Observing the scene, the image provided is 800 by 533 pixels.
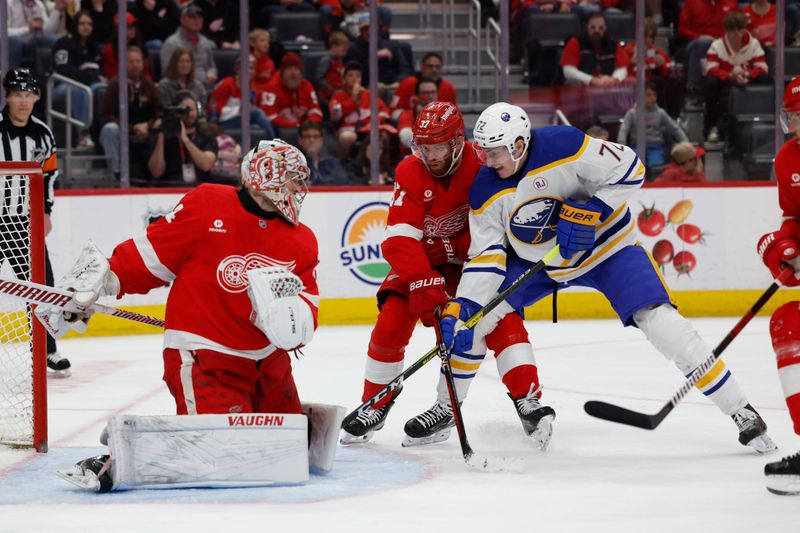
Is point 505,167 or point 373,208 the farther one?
point 373,208

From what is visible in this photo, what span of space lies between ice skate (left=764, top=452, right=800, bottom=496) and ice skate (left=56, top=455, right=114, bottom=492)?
1543 millimetres

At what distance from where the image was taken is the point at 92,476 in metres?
2.99

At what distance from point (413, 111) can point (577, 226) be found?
3671 millimetres

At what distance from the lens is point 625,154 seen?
3.67 meters

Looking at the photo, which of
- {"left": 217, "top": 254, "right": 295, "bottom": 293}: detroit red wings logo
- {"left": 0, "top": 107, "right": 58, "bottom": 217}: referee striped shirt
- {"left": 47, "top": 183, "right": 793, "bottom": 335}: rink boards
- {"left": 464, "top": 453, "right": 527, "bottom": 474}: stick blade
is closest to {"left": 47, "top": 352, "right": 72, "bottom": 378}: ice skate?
{"left": 0, "top": 107, "right": 58, "bottom": 217}: referee striped shirt

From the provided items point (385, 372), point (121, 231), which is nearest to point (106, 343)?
point (121, 231)

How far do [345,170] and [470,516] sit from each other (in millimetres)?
4323

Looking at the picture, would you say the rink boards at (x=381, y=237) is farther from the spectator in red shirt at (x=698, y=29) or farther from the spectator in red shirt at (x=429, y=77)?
the spectator in red shirt at (x=698, y=29)

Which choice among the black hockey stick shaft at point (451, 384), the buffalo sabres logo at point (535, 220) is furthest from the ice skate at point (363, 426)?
the buffalo sabres logo at point (535, 220)

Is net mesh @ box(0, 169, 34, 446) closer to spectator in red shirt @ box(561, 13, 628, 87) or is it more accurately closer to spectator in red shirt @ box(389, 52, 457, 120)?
spectator in red shirt @ box(389, 52, 457, 120)

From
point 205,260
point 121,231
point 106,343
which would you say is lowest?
point 106,343

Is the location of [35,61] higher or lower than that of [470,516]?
higher

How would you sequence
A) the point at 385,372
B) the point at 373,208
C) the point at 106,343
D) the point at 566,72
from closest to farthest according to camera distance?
the point at 385,372, the point at 106,343, the point at 373,208, the point at 566,72

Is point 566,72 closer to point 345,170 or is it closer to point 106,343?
point 345,170
